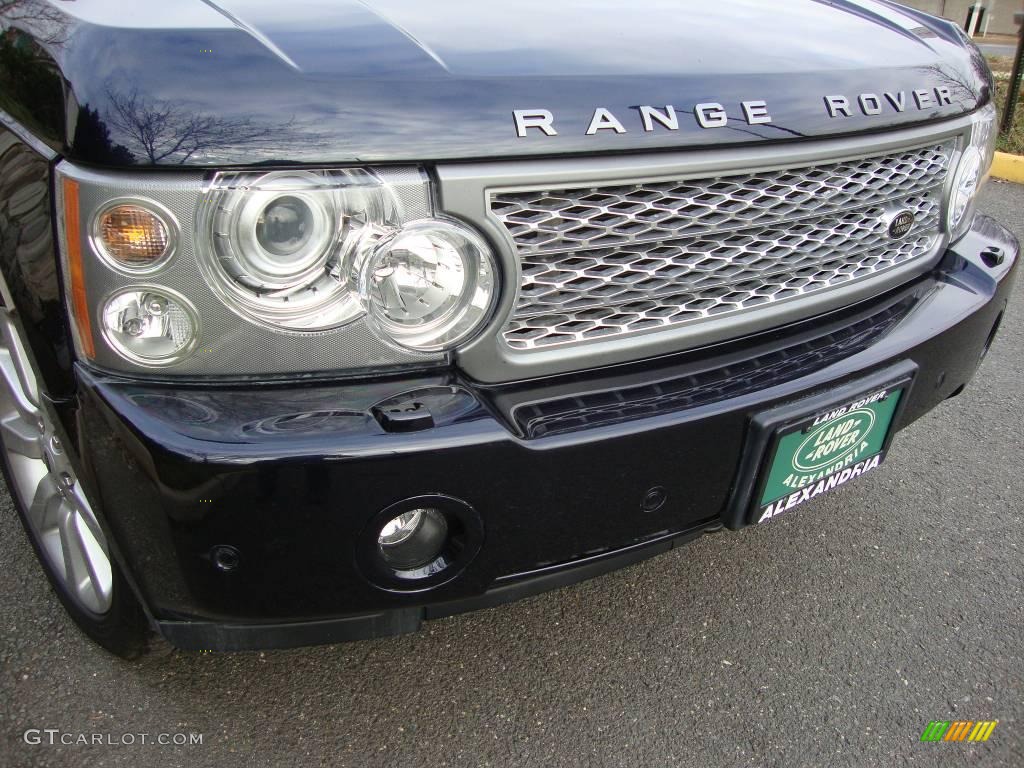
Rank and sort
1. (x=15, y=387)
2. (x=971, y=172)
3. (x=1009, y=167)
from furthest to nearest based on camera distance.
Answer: (x=1009, y=167)
(x=971, y=172)
(x=15, y=387)

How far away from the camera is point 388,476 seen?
1240mm

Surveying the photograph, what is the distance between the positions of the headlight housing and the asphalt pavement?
2.87 ft

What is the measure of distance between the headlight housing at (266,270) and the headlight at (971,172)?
51.4 inches

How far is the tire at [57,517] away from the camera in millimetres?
1701

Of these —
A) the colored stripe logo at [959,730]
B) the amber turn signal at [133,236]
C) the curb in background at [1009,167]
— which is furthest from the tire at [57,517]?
the curb in background at [1009,167]

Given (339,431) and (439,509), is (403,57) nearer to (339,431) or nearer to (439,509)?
(339,431)

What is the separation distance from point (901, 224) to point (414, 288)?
1.19m

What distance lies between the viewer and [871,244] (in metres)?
1.88

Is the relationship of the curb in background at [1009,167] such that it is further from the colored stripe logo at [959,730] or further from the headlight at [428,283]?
the headlight at [428,283]

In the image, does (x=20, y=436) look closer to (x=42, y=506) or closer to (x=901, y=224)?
(x=42, y=506)

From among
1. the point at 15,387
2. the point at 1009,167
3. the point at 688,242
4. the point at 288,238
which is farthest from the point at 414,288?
the point at 1009,167

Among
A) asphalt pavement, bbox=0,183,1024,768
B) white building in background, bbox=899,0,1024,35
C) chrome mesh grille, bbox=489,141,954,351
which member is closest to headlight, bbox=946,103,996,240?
chrome mesh grille, bbox=489,141,954,351

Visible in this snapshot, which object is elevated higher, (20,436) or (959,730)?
(20,436)

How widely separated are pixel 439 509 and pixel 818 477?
2.89ft
